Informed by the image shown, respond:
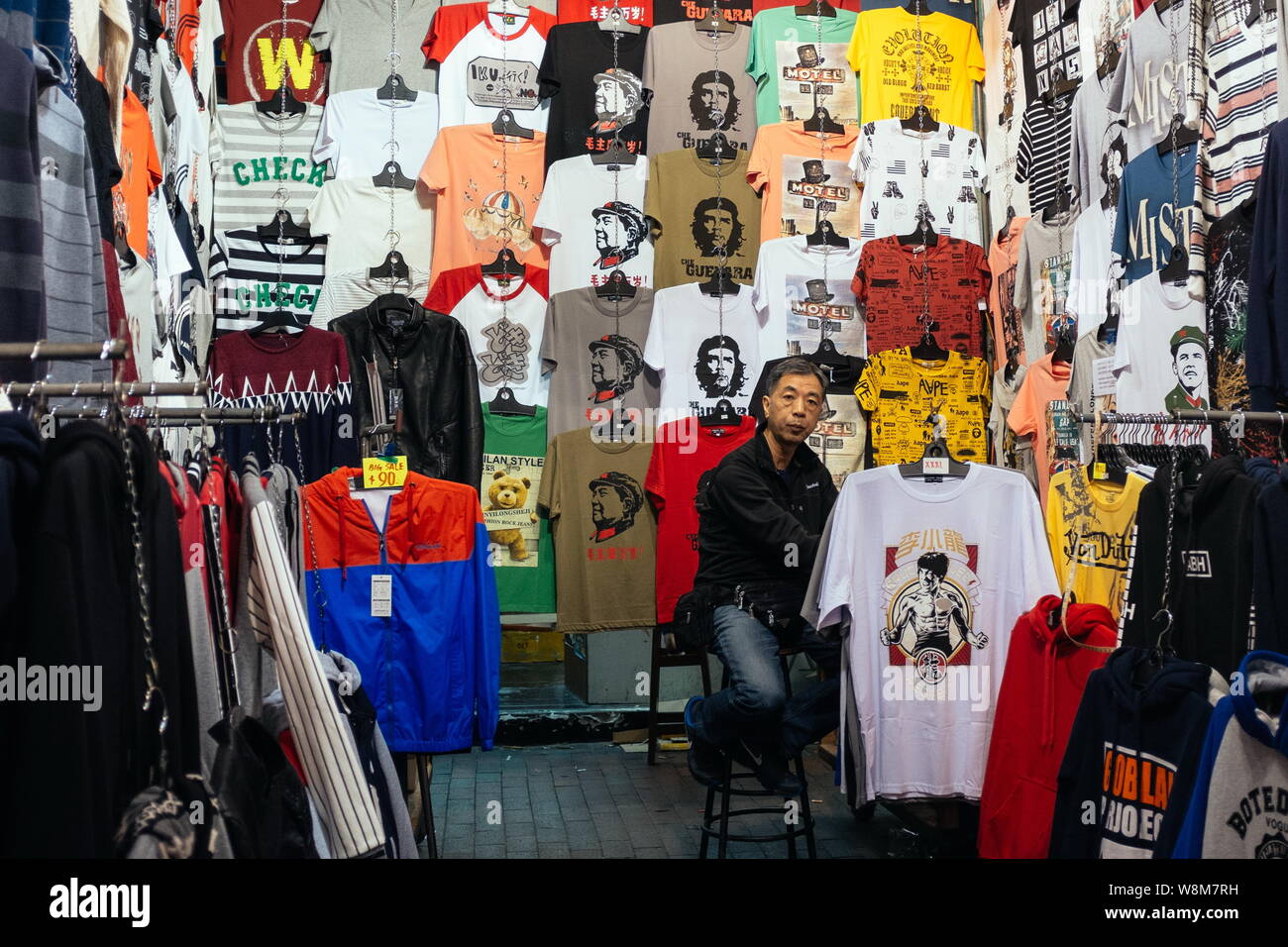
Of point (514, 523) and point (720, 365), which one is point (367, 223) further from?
point (720, 365)

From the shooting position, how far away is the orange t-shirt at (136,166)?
3551 mm

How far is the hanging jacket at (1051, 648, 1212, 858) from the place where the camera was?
190 centimetres

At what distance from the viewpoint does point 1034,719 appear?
2.76m

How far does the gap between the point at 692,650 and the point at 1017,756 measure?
2247mm

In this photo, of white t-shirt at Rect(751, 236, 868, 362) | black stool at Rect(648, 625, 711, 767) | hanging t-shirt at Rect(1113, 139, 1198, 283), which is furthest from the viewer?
white t-shirt at Rect(751, 236, 868, 362)

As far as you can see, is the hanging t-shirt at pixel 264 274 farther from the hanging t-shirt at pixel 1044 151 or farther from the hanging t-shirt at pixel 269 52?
the hanging t-shirt at pixel 1044 151

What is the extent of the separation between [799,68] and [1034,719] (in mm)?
3891

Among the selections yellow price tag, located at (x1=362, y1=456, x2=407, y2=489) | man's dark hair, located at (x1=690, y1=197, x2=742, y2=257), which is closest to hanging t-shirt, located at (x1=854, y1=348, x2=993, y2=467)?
man's dark hair, located at (x1=690, y1=197, x2=742, y2=257)

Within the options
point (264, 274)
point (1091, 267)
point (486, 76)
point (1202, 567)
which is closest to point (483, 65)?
Answer: point (486, 76)

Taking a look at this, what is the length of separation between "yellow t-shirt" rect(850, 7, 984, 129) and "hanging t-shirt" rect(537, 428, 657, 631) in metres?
2.23

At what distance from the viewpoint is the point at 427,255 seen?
17.7ft

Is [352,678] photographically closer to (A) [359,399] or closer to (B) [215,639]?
(B) [215,639]

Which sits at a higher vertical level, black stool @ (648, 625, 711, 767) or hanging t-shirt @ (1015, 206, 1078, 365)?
hanging t-shirt @ (1015, 206, 1078, 365)

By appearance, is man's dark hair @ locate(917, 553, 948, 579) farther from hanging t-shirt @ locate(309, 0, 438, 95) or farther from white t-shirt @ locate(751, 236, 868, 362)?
hanging t-shirt @ locate(309, 0, 438, 95)
